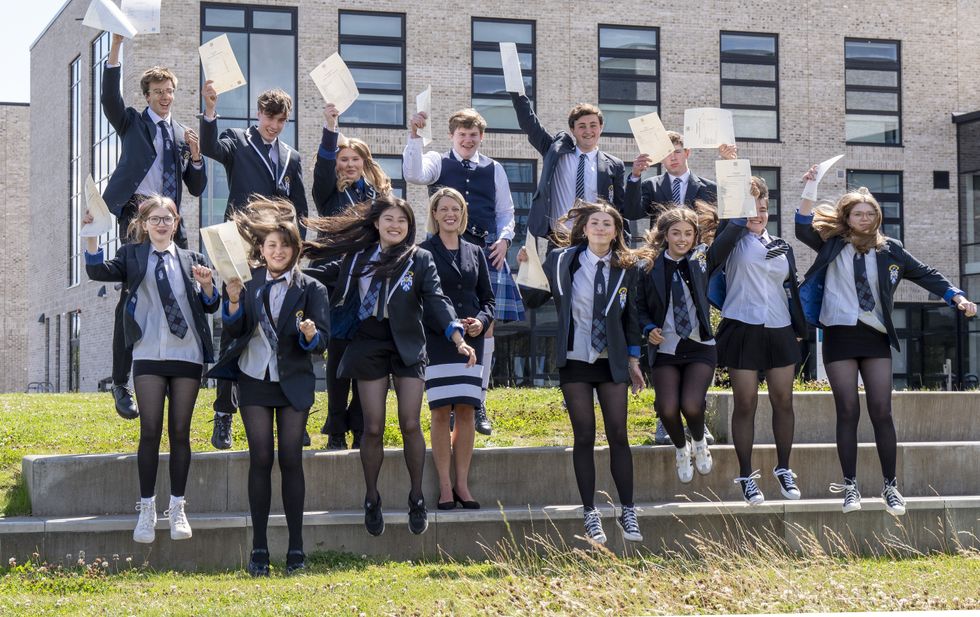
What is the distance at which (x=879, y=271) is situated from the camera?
27.5 ft

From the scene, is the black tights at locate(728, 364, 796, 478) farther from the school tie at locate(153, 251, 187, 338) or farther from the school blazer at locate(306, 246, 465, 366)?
the school tie at locate(153, 251, 187, 338)

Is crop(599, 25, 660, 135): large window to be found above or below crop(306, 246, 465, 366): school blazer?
above

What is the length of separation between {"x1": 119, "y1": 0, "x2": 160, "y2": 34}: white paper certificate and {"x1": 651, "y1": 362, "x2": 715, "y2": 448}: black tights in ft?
13.3

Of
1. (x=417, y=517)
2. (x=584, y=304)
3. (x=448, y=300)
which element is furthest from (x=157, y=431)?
(x=584, y=304)

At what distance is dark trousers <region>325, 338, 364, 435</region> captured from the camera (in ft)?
27.9

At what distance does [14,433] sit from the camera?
1019cm

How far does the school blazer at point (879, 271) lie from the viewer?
27.5 ft

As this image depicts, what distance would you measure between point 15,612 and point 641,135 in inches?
199

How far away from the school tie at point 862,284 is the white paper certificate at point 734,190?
35.5 inches

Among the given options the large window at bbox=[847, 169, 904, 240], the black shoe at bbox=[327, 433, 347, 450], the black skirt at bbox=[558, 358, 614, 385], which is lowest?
the black shoe at bbox=[327, 433, 347, 450]

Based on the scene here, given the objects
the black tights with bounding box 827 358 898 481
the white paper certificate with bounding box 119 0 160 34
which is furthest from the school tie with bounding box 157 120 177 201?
the black tights with bounding box 827 358 898 481

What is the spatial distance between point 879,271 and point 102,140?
27.5m

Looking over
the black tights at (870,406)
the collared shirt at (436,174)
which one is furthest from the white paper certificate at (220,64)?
the black tights at (870,406)

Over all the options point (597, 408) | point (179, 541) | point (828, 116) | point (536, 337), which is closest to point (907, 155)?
point (828, 116)
